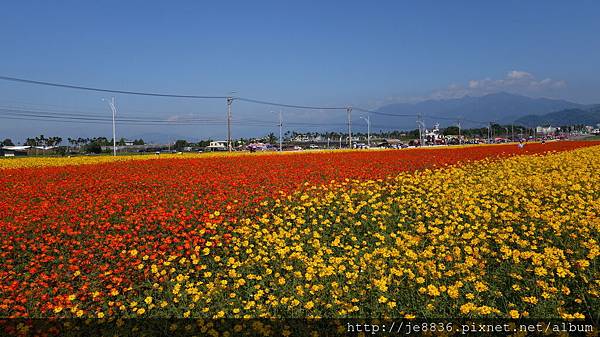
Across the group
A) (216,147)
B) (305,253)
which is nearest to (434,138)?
(216,147)

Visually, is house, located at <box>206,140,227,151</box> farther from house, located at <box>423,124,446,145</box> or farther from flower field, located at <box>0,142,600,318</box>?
flower field, located at <box>0,142,600,318</box>

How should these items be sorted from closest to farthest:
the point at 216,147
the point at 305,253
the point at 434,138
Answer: the point at 305,253, the point at 216,147, the point at 434,138

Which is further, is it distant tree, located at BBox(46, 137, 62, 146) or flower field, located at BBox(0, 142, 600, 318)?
distant tree, located at BBox(46, 137, 62, 146)

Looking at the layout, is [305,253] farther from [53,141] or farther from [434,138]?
[53,141]

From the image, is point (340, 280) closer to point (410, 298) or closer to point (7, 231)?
point (410, 298)

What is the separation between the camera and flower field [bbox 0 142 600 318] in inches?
194

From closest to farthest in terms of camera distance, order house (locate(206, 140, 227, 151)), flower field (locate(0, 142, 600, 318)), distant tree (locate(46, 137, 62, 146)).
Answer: flower field (locate(0, 142, 600, 318))
house (locate(206, 140, 227, 151))
distant tree (locate(46, 137, 62, 146))

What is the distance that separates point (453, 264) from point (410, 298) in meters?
1.15

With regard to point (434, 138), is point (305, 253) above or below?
below

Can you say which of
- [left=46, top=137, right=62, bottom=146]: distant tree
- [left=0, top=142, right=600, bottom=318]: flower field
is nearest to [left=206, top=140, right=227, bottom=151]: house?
[left=46, top=137, right=62, bottom=146]: distant tree

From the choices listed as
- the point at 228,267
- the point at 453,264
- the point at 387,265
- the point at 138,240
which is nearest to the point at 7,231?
the point at 138,240

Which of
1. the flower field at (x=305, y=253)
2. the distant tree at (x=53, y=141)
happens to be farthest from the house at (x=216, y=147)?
the flower field at (x=305, y=253)

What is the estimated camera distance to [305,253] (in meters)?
6.48

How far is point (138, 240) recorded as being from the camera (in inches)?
298
